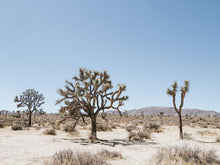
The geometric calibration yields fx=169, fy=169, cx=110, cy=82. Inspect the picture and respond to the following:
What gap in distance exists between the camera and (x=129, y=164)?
623 centimetres

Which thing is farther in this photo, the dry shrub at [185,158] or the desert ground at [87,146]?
the desert ground at [87,146]

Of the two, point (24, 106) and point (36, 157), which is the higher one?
point (24, 106)

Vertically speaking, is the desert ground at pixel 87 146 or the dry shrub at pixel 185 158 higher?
the dry shrub at pixel 185 158

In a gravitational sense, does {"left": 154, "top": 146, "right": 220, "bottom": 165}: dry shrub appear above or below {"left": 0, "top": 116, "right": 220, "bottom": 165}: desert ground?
above

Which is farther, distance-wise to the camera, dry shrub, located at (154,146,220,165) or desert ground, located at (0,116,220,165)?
desert ground, located at (0,116,220,165)

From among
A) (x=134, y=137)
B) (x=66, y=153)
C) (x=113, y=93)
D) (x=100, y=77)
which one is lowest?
(x=134, y=137)

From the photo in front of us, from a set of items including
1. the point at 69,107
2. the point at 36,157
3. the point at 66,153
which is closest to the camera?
the point at 66,153

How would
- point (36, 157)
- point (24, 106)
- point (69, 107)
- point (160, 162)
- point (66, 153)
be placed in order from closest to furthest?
point (66, 153) < point (160, 162) < point (36, 157) < point (69, 107) < point (24, 106)

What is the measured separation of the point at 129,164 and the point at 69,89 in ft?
29.1

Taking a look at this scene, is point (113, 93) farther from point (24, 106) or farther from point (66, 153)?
point (24, 106)

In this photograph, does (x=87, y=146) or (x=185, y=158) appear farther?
(x=87, y=146)

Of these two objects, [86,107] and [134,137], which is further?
[134,137]

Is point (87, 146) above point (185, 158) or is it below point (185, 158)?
below

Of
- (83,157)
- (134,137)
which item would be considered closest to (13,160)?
(83,157)
